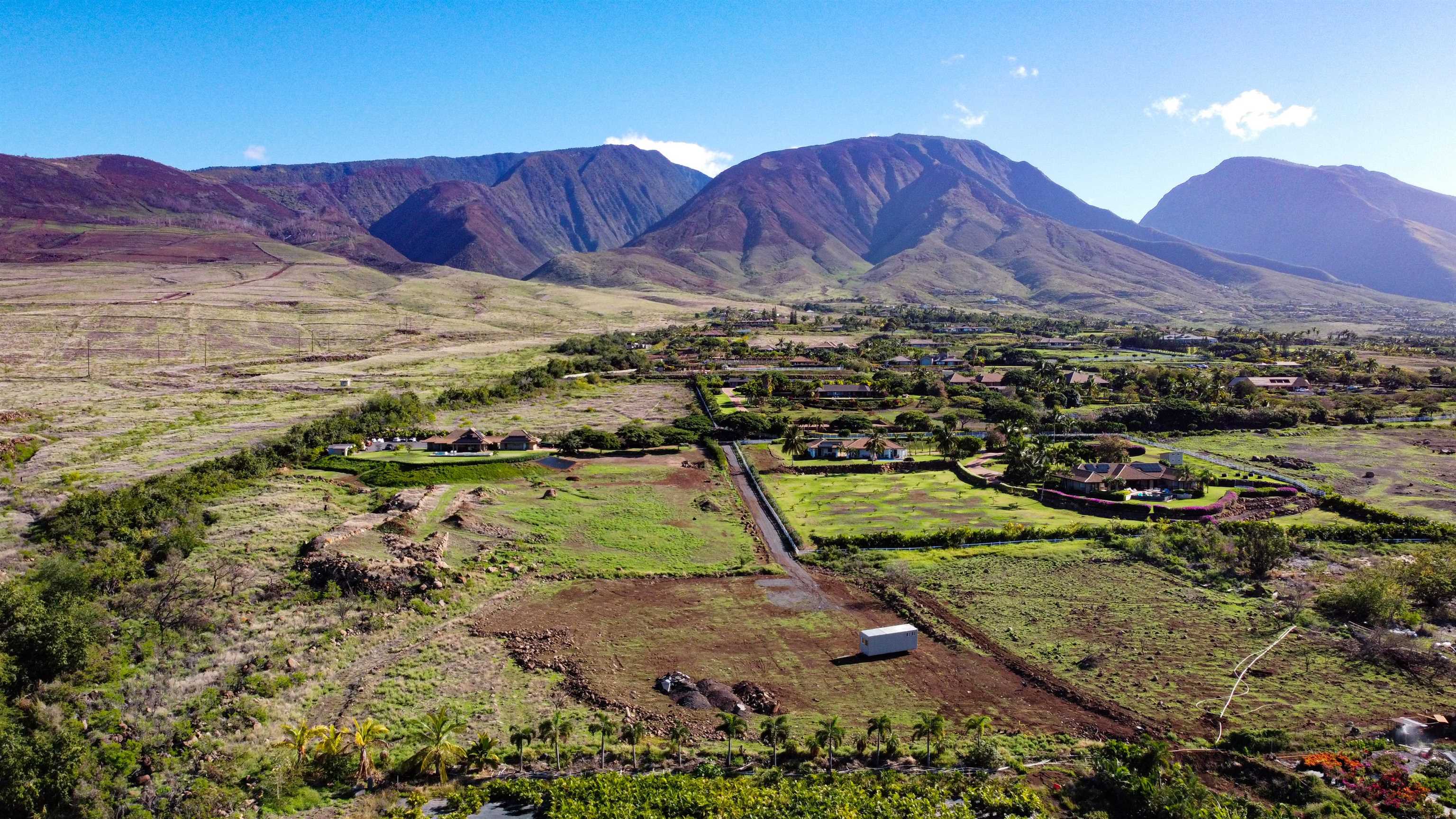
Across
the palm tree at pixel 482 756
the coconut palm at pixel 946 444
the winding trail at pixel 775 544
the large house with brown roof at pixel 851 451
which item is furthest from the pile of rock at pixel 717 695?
the coconut palm at pixel 946 444

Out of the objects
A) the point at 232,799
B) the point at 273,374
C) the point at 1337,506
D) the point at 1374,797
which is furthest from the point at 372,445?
the point at 1337,506

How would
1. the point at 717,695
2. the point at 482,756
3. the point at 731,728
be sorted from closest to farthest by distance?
the point at 482,756
the point at 731,728
the point at 717,695

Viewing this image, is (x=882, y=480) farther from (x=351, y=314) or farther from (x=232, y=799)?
(x=351, y=314)

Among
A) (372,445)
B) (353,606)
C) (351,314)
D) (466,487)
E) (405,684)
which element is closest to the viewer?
Answer: (405,684)

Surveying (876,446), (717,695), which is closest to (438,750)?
(717,695)

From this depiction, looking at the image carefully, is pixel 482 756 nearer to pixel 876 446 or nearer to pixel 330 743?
pixel 330 743

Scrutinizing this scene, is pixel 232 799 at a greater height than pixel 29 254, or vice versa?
pixel 29 254

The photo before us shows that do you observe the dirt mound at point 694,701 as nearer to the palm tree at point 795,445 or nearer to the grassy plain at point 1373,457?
the palm tree at point 795,445

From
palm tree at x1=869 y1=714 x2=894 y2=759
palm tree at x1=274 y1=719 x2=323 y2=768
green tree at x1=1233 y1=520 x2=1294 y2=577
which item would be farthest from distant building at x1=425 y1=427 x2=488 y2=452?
green tree at x1=1233 y1=520 x2=1294 y2=577
